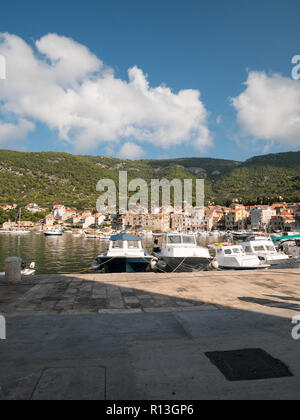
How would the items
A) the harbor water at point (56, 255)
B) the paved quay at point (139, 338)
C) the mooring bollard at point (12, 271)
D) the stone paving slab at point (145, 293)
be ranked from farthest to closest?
the harbor water at point (56, 255) → the mooring bollard at point (12, 271) → the stone paving slab at point (145, 293) → the paved quay at point (139, 338)

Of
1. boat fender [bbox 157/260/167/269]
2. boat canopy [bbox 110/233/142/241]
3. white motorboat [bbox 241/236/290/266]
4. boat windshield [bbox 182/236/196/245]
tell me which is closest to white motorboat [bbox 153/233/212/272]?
boat fender [bbox 157/260/167/269]

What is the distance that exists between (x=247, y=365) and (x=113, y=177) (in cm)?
16390

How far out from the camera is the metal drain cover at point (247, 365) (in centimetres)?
325

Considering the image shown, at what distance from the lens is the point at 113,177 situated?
164 m

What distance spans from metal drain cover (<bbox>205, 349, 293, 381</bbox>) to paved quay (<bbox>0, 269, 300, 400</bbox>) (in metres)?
0.08

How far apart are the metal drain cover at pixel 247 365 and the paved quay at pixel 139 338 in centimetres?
8

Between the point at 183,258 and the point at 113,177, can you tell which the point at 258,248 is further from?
the point at 113,177

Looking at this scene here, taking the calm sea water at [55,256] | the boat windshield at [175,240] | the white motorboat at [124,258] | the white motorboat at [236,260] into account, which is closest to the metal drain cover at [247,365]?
the calm sea water at [55,256]

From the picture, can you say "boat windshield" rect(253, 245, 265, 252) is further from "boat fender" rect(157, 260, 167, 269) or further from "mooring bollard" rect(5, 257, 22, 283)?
"mooring bollard" rect(5, 257, 22, 283)

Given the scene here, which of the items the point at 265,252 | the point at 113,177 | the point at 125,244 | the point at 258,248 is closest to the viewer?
the point at 125,244

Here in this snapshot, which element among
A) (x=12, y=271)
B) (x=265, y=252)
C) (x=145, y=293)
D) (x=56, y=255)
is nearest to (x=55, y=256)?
(x=56, y=255)

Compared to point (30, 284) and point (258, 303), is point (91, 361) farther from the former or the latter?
point (30, 284)

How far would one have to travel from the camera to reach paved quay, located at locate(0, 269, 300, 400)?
298 cm

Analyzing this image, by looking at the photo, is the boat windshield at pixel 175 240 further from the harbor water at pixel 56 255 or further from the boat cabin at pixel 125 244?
the harbor water at pixel 56 255
